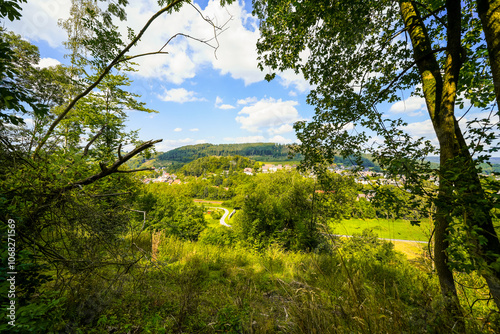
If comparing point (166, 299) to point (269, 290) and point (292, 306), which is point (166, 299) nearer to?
point (269, 290)

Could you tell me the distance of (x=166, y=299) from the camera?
10.7 ft

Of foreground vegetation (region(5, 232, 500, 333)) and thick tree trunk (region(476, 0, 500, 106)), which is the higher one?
thick tree trunk (region(476, 0, 500, 106))

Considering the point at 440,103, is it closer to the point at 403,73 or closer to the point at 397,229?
the point at 403,73

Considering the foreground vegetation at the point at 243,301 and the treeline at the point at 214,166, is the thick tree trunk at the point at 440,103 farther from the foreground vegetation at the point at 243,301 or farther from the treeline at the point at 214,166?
the treeline at the point at 214,166

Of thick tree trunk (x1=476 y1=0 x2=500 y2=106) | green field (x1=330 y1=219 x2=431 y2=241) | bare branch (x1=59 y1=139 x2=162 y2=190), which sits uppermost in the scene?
thick tree trunk (x1=476 y1=0 x2=500 y2=106)

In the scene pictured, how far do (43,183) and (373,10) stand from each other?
5982 millimetres

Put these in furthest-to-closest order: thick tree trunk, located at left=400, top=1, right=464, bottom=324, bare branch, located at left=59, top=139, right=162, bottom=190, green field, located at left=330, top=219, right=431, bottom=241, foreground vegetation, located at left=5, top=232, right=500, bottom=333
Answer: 1. green field, located at left=330, top=219, right=431, bottom=241
2. thick tree trunk, located at left=400, top=1, right=464, bottom=324
3. bare branch, located at left=59, top=139, right=162, bottom=190
4. foreground vegetation, located at left=5, top=232, right=500, bottom=333

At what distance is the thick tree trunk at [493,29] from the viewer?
173 cm

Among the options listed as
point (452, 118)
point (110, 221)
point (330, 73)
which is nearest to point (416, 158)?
point (452, 118)

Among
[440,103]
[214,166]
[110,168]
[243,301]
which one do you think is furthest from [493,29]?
[214,166]

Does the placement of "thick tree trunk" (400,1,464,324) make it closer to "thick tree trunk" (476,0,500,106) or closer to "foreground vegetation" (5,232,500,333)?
"foreground vegetation" (5,232,500,333)

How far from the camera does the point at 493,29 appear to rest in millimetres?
1777

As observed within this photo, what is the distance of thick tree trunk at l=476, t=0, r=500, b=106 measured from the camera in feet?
5.69

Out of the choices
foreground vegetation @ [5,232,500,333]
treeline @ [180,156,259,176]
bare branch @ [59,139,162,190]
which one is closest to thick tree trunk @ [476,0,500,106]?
foreground vegetation @ [5,232,500,333]
